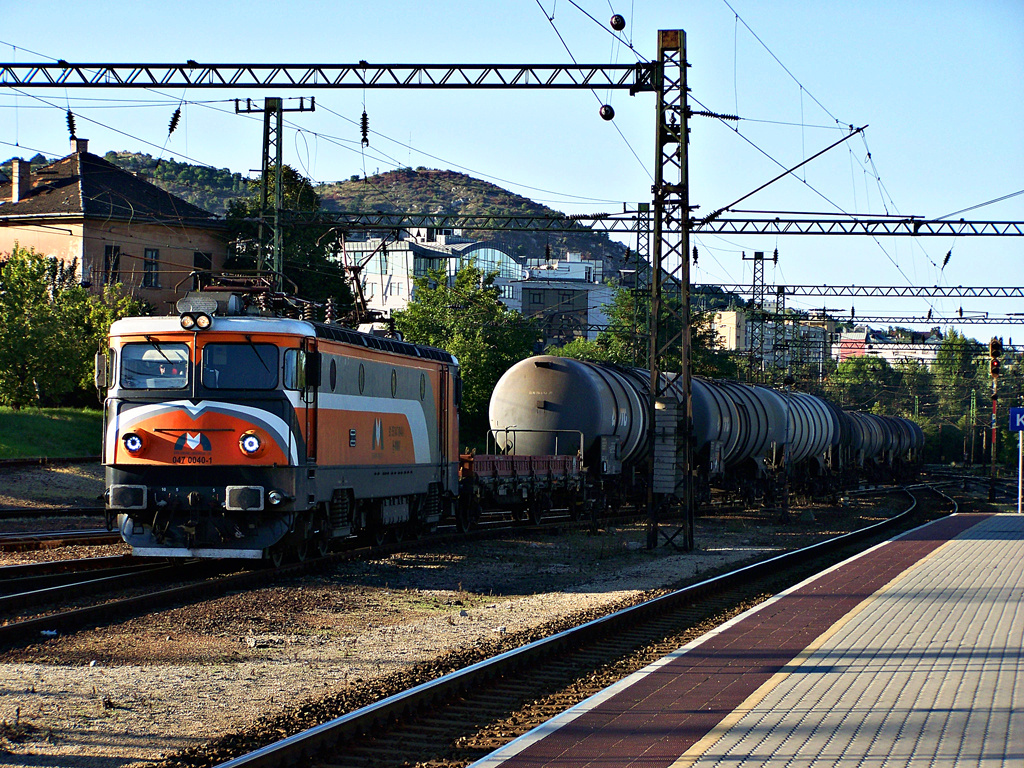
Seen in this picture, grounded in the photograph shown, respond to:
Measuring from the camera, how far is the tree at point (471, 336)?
57.6 meters

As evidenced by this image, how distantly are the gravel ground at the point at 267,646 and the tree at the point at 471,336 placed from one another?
37426mm

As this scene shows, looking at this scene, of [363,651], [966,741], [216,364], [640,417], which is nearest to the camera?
[966,741]

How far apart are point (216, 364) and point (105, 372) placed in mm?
1803

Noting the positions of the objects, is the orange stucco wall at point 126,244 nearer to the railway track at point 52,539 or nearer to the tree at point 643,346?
the tree at point 643,346

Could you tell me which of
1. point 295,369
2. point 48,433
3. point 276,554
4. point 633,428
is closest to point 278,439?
point 295,369

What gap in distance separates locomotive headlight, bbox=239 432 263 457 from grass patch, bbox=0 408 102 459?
22840mm

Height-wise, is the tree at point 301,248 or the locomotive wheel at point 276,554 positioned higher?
the tree at point 301,248

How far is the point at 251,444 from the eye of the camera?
15070mm

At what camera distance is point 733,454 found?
35469 millimetres

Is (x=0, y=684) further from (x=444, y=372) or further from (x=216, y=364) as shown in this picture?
(x=444, y=372)

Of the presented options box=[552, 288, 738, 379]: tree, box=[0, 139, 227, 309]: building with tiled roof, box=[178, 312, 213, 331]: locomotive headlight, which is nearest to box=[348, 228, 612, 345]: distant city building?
box=[552, 288, 738, 379]: tree

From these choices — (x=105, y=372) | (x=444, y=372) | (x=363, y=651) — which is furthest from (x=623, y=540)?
(x=363, y=651)

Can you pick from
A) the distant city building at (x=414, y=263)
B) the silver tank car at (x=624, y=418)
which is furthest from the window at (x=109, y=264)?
the silver tank car at (x=624, y=418)

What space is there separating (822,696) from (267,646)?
5.62 metres
